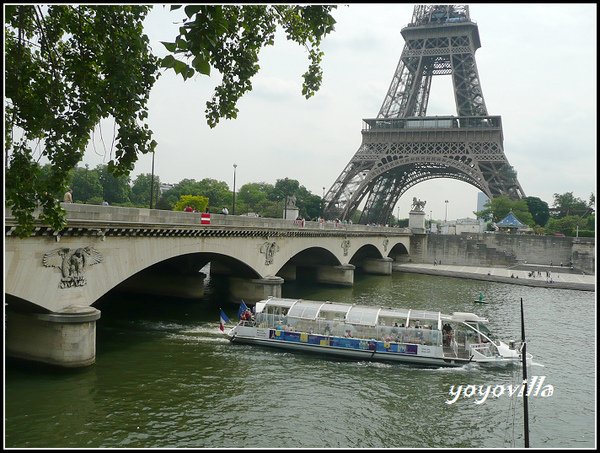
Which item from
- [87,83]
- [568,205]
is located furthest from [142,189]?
[87,83]

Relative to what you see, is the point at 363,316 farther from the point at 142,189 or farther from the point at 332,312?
the point at 142,189

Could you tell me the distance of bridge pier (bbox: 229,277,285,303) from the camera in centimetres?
3684

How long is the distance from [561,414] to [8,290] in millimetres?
19758

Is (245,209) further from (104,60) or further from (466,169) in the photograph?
(104,60)

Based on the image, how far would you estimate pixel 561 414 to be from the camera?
19.3 m

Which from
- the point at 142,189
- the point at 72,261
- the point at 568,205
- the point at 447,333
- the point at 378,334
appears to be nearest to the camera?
the point at 72,261

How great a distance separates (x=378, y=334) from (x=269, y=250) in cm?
1346

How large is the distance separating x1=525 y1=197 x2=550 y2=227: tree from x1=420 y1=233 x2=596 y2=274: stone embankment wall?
2222 cm

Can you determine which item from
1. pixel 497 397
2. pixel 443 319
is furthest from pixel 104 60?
pixel 443 319

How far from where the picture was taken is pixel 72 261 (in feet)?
65.5

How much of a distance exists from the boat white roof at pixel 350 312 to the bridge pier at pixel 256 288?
25.6ft

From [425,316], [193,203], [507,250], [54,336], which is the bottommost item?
[54,336]

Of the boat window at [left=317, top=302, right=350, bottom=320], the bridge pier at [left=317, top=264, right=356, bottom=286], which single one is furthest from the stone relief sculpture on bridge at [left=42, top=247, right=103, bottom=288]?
the bridge pier at [left=317, top=264, right=356, bottom=286]

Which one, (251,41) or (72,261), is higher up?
(251,41)
